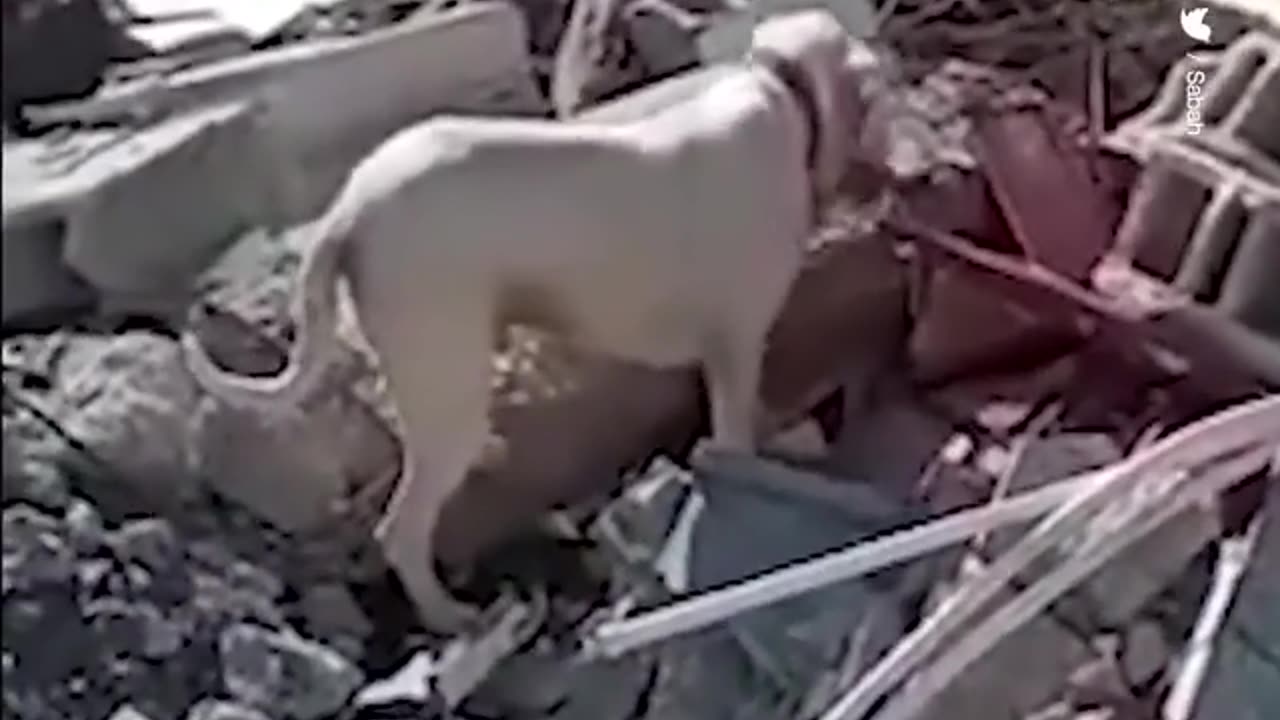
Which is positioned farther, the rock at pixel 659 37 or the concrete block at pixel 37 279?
the rock at pixel 659 37

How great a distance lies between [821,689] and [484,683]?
0.26 feet

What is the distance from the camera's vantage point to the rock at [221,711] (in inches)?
19.9

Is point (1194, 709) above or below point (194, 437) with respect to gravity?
below

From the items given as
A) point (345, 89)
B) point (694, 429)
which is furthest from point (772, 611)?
point (345, 89)

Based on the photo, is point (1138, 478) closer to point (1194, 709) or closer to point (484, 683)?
point (1194, 709)

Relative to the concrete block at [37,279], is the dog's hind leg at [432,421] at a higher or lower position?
lower

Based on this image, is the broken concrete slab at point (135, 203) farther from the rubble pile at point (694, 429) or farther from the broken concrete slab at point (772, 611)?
the broken concrete slab at point (772, 611)

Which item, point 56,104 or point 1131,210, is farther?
point 1131,210

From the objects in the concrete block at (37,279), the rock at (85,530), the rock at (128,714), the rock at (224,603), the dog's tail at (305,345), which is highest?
the concrete block at (37,279)

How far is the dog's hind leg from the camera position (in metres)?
0.50

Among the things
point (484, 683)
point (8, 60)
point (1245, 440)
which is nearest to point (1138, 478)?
point (1245, 440)

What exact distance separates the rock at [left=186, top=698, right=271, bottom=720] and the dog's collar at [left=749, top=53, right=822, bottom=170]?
6.6 inches

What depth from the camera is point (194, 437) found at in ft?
1.68

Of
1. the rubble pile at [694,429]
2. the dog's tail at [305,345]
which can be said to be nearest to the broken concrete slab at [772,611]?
the rubble pile at [694,429]
